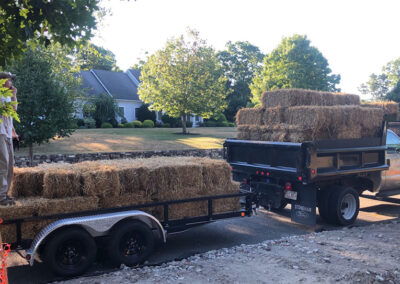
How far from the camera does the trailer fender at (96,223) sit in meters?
4.83

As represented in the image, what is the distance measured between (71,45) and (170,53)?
78.0ft

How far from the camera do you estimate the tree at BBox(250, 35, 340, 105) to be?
89.4 ft

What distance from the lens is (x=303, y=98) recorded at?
855cm

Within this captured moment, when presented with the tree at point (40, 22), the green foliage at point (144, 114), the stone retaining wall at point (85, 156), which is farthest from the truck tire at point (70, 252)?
the green foliage at point (144, 114)

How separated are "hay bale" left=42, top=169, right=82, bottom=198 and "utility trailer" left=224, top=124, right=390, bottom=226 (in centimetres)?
332

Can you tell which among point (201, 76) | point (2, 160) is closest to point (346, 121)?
point (2, 160)

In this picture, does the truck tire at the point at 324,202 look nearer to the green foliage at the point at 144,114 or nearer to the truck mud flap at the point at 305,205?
the truck mud flap at the point at 305,205

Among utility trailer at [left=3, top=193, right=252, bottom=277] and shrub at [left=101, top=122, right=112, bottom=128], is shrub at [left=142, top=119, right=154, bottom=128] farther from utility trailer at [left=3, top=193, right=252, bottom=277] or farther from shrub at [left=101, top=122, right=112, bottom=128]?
utility trailer at [left=3, top=193, right=252, bottom=277]

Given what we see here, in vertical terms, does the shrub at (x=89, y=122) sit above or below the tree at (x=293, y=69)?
below

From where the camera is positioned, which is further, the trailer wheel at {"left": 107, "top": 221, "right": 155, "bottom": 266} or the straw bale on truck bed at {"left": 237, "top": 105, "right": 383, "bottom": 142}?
the straw bale on truck bed at {"left": 237, "top": 105, "right": 383, "bottom": 142}

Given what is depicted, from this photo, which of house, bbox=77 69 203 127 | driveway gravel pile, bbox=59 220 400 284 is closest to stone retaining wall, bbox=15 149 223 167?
driveway gravel pile, bbox=59 220 400 284

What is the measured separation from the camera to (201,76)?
28.8 m

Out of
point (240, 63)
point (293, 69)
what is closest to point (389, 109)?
point (293, 69)

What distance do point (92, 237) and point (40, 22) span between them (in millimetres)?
3269
